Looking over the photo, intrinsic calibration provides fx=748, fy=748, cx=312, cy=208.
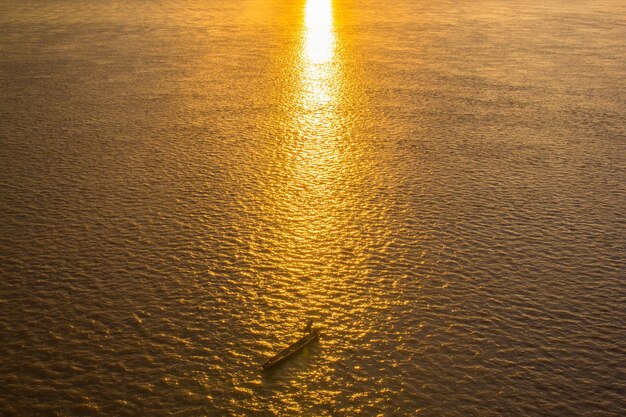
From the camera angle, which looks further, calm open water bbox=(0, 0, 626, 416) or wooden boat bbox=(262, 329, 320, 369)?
wooden boat bbox=(262, 329, 320, 369)

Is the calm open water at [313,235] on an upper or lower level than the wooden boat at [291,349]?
lower

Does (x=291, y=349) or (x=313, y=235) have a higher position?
(x=291, y=349)

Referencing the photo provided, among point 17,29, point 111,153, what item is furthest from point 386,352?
point 17,29

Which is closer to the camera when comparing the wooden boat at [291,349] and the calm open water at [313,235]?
the calm open water at [313,235]

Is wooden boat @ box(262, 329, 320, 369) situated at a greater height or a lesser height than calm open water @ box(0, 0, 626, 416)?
greater

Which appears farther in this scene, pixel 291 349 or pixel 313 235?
pixel 313 235
